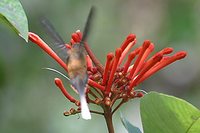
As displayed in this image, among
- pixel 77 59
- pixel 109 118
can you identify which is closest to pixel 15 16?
pixel 77 59

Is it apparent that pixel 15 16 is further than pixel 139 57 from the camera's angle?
No

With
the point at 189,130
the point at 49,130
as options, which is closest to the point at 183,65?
the point at 49,130

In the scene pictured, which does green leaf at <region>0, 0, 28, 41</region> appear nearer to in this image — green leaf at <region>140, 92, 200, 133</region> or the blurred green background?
green leaf at <region>140, 92, 200, 133</region>

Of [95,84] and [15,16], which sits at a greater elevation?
[15,16]

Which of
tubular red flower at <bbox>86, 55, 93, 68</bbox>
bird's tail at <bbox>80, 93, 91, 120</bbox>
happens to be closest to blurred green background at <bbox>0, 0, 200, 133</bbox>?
tubular red flower at <bbox>86, 55, 93, 68</bbox>

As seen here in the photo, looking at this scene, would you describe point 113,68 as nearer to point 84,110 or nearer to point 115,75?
point 115,75

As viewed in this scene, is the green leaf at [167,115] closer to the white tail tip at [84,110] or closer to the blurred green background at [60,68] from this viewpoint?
the white tail tip at [84,110]

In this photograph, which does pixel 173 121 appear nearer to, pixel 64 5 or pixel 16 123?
pixel 16 123
